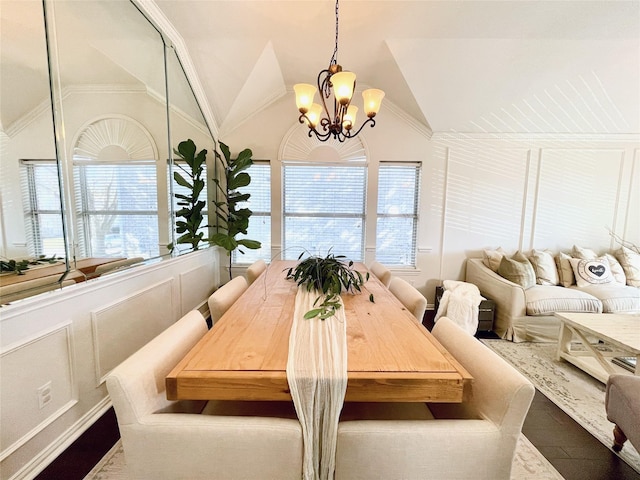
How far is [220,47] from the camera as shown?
8.80 feet

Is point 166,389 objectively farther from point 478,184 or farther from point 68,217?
point 478,184

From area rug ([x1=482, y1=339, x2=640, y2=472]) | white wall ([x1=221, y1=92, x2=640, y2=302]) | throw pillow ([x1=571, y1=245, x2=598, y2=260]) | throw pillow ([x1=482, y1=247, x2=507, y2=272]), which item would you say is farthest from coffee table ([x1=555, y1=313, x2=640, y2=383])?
white wall ([x1=221, y1=92, x2=640, y2=302])

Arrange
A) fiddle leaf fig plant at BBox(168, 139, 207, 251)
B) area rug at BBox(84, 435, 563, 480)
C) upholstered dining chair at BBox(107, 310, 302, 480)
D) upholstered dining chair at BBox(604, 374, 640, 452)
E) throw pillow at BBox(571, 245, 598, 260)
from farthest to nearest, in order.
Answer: throw pillow at BBox(571, 245, 598, 260) < fiddle leaf fig plant at BBox(168, 139, 207, 251) < area rug at BBox(84, 435, 563, 480) < upholstered dining chair at BBox(604, 374, 640, 452) < upholstered dining chair at BBox(107, 310, 302, 480)

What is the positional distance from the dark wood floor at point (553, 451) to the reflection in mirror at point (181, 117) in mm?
1709

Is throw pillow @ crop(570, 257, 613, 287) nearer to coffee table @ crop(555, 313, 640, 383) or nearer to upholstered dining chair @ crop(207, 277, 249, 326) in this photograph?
coffee table @ crop(555, 313, 640, 383)

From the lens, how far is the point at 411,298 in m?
1.70

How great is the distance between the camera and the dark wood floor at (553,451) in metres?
1.40

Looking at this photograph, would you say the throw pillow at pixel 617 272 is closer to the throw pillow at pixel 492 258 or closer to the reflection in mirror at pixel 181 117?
the throw pillow at pixel 492 258

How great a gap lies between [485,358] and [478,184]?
3.36 meters

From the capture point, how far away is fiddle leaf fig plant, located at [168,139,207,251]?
9.34ft

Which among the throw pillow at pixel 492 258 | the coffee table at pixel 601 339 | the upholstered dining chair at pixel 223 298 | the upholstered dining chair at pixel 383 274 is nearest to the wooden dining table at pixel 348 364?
the upholstered dining chair at pixel 223 298

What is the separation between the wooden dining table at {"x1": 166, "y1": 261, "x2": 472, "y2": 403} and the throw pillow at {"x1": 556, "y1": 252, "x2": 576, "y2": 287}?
3256 millimetres

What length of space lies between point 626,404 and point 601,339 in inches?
40.0

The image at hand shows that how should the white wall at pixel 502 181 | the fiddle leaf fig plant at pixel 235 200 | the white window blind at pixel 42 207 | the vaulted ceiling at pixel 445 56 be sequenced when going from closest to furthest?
1. the white window blind at pixel 42 207
2. the vaulted ceiling at pixel 445 56
3. the fiddle leaf fig plant at pixel 235 200
4. the white wall at pixel 502 181
